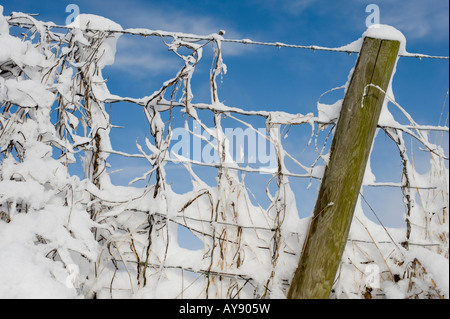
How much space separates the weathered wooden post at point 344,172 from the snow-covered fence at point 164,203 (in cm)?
8

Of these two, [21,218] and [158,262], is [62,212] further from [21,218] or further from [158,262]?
[158,262]

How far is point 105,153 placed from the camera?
74.7 inches

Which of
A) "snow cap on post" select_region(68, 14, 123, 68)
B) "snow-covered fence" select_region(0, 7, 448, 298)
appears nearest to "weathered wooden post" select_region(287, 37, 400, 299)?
"snow-covered fence" select_region(0, 7, 448, 298)

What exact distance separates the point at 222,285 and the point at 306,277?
0.36 meters

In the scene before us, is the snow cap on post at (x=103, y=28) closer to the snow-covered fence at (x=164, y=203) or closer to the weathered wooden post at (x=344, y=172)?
the snow-covered fence at (x=164, y=203)

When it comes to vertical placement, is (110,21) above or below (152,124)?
above

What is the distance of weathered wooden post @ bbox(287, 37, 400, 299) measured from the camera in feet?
5.50

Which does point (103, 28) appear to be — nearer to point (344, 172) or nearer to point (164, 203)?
point (164, 203)

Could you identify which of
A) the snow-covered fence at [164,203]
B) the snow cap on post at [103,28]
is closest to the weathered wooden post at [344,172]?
the snow-covered fence at [164,203]

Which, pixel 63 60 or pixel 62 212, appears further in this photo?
pixel 63 60

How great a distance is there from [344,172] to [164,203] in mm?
733

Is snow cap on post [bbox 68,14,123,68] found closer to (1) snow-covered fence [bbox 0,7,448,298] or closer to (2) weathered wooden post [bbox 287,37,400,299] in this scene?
(1) snow-covered fence [bbox 0,7,448,298]

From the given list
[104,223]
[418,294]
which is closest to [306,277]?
[418,294]

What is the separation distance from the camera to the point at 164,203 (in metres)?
1.82
